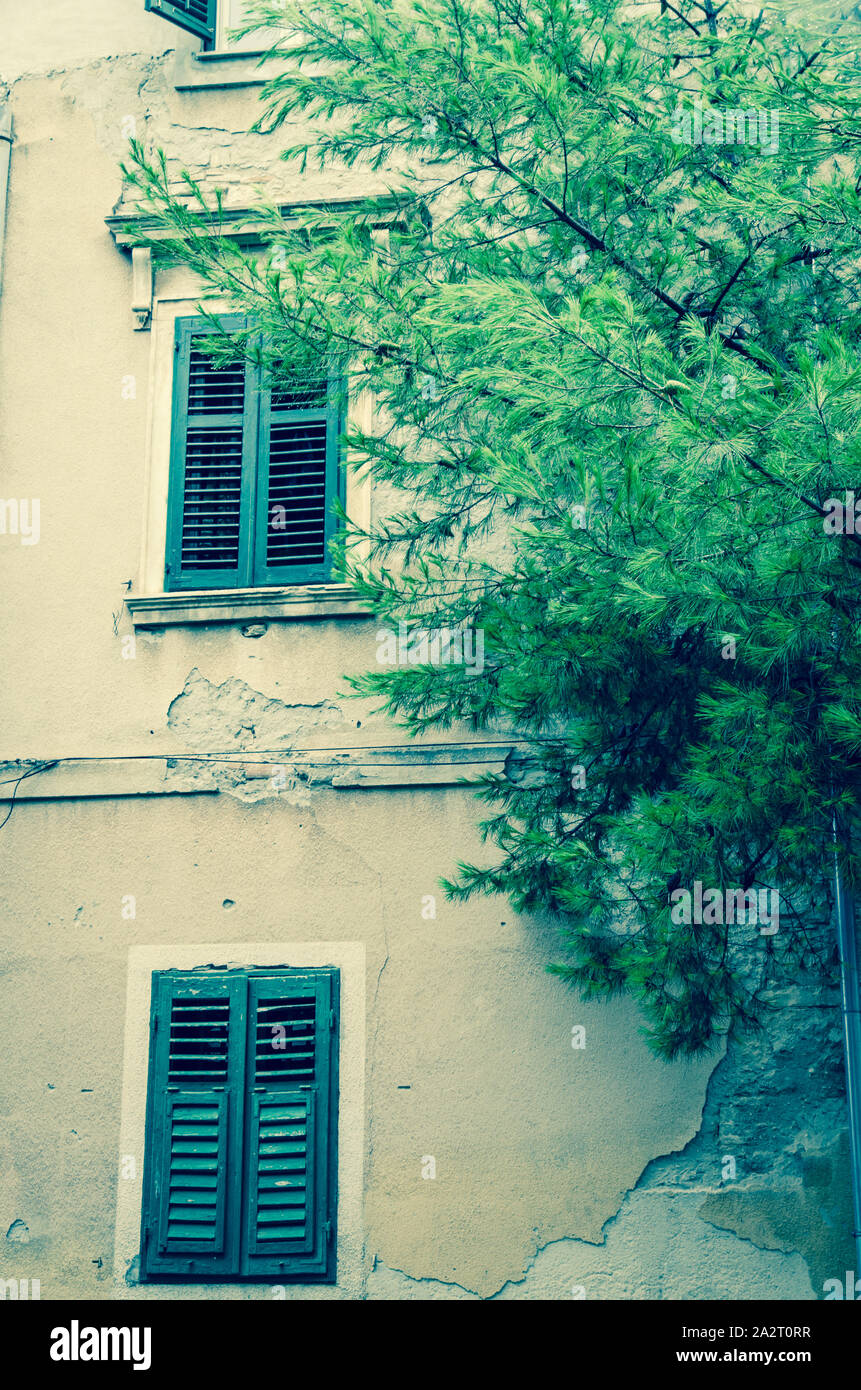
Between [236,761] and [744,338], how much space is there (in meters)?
3.08

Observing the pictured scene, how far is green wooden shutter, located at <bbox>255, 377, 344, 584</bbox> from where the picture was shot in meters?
6.88

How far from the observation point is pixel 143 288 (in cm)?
720

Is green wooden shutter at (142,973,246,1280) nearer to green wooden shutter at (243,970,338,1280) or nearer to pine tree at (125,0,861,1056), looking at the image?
green wooden shutter at (243,970,338,1280)

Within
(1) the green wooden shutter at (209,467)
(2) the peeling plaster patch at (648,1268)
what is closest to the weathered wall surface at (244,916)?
(2) the peeling plaster patch at (648,1268)

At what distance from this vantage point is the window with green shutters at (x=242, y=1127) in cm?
605

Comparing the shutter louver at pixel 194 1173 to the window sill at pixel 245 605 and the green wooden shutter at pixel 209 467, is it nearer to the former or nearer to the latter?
the window sill at pixel 245 605

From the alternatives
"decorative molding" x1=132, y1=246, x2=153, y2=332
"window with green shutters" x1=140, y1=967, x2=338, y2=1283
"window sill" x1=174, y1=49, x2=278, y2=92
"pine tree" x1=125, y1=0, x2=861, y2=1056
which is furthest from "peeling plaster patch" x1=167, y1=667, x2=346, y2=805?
"window sill" x1=174, y1=49, x2=278, y2=92

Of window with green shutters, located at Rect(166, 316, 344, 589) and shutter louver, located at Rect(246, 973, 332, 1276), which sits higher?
window with green shutters, located at Rect(166, 316, 344, 589)

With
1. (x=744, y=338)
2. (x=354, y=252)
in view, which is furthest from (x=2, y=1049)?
(x=744, y=338)

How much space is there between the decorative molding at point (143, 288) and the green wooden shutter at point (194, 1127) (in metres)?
3.43

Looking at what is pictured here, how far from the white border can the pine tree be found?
1.00 metres

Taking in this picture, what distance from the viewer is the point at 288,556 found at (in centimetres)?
689

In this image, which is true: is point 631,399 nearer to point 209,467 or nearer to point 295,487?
point 295,487

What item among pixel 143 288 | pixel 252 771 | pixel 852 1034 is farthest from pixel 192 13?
pixel 852 1034
